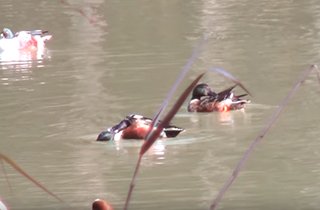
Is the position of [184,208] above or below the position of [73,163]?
above

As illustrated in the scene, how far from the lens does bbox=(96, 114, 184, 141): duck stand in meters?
8.77

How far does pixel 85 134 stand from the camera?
9.21 meters

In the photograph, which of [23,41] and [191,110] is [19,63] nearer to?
[23,41]

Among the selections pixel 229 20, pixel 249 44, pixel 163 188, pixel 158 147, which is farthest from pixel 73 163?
pixel 229 20

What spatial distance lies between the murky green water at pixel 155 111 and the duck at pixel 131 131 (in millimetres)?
67

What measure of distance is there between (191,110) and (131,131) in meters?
1.58

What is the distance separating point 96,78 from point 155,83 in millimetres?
1035

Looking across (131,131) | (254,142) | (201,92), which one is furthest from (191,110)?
(254,142)

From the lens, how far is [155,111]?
1020cm

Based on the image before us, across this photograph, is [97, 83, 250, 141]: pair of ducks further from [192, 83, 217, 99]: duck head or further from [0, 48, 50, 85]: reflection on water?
[0, 48, 50, 85]: reflection on water

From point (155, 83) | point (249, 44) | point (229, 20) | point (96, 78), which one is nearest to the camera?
point (155, 83)

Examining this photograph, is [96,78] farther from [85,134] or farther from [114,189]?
[114,189]

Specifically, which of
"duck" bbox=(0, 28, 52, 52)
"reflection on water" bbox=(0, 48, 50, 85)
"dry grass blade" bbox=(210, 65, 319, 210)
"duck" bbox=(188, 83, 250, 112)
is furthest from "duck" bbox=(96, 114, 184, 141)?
"duck" bbox=(0, 28, 52, 52)

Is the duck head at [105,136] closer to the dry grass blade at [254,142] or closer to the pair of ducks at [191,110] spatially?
the pair of ducks at [191,110]
